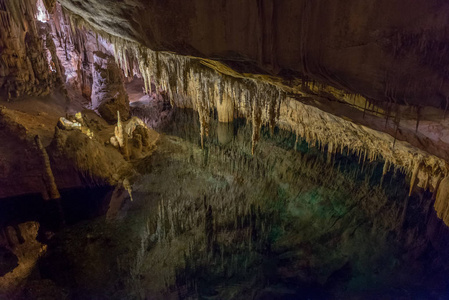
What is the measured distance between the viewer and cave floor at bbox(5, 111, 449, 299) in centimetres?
462

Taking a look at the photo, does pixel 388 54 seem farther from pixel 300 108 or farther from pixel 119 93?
pixel 119 93

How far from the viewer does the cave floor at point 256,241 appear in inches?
182

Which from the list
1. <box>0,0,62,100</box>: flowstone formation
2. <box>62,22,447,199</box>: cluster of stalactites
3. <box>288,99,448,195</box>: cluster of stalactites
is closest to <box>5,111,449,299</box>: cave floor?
<box>288,99,448,195</box>: cluster of stalactites

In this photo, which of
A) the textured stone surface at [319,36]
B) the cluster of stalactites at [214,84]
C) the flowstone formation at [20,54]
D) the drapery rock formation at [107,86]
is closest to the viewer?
the textured stone surface at [319,36]

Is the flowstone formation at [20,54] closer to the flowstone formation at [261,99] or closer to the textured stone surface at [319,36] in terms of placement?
the flowstone formation at [261,99]

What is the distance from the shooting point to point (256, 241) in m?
5.46

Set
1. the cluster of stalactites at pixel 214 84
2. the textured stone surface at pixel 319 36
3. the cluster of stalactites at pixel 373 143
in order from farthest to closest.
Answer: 1. the cluster of stalactites at pixel 373 143
2. the cluster of stalactites at pixel 214 84
3. the textured stone surface at pixel 319 36

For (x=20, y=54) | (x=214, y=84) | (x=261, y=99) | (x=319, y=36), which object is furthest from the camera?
(x=20, y=54)

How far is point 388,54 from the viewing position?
2.29 meters

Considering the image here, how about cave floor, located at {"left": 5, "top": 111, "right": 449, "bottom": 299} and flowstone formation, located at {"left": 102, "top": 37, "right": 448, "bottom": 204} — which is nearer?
flowstone formation, located at {"left": 102, "top": 37, "right": 448, "bottom": 204}

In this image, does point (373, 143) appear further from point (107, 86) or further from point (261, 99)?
point (107, 86)

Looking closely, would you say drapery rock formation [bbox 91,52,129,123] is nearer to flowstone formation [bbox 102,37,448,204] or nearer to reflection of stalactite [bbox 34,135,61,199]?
reflection of stalactite [bbox 34,135,61,199]

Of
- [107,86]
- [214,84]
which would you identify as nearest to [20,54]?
[107,86]

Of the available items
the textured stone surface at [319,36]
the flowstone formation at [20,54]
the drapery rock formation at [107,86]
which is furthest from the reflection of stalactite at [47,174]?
the textured stone surface at [319,36]
